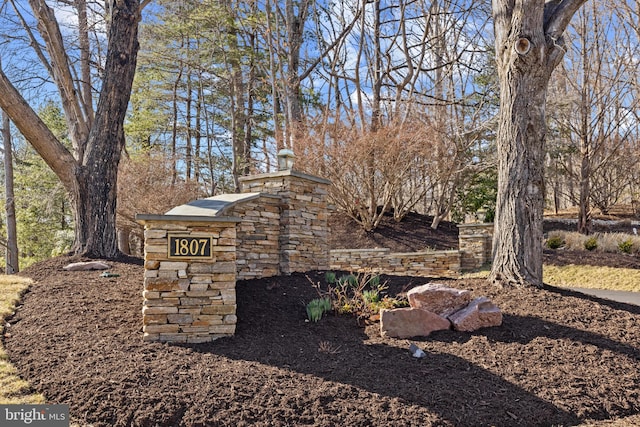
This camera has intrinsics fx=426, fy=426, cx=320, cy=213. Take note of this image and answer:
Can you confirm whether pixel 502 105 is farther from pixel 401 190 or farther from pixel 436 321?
pixel 401 190

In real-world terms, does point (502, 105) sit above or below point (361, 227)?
above

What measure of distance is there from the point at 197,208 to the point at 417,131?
777cm

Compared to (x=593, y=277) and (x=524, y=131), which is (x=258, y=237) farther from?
(x=593, y=277)

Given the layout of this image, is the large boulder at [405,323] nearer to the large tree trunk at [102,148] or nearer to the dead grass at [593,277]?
the dead grass at [593,277]

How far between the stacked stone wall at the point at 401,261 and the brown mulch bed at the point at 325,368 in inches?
183

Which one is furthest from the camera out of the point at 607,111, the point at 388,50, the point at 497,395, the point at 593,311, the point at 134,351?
the point at 388,50

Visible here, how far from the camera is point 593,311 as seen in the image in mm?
4742

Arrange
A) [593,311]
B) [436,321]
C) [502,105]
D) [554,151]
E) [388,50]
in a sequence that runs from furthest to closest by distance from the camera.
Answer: [554,151], [388,50], [502,105], [593,311], [436,321]

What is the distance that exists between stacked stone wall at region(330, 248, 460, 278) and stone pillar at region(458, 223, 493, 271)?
0.74 ft

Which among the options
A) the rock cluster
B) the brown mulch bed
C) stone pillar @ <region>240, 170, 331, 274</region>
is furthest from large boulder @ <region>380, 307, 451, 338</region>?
stone pillar @ <region>240, 170, 331, 274</region>

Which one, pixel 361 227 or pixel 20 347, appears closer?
pixel 20 347

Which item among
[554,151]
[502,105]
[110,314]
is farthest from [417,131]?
[110,314]

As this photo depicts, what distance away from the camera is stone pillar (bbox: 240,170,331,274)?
19.7 feet

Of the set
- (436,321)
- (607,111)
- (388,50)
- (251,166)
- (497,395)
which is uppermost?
(388,50)
